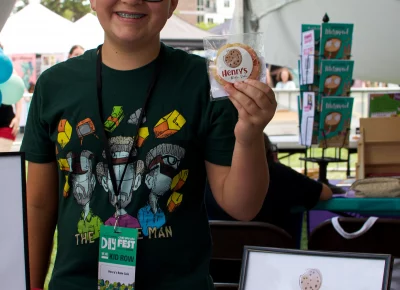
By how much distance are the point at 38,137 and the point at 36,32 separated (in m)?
9.06

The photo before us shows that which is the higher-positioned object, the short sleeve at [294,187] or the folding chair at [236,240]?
the short sleeve at [294,187]

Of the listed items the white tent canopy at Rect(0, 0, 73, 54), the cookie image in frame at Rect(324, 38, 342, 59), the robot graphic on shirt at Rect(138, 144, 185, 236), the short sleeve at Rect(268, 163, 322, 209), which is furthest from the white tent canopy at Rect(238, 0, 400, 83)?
the white tent canopy at Rect(0, 0, 73, 54)

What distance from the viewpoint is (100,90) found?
126 centimetres

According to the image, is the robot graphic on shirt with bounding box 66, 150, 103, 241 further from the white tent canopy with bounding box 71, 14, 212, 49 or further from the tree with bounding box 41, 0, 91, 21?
the tree with bounding box 41, 0, 91, 21

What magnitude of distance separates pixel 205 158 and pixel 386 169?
10.5 feet

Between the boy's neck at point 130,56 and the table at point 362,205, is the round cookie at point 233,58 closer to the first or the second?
the boy's neck at point 130,56

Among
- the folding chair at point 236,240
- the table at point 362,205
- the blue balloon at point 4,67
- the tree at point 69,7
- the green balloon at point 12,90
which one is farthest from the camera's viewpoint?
the tree at point 69,7

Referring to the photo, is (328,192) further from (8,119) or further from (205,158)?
(8,119)

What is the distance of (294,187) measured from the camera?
2.97 m

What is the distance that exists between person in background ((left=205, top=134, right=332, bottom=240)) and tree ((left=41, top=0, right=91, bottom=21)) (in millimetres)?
24200

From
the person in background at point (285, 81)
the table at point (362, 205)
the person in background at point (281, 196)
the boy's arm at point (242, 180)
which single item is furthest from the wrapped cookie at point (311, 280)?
the person in background at point (285, 81)

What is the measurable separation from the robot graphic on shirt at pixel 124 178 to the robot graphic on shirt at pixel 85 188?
0.03 m

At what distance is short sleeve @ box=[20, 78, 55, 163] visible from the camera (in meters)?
1.33

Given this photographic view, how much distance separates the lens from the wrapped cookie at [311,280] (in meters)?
1.45
